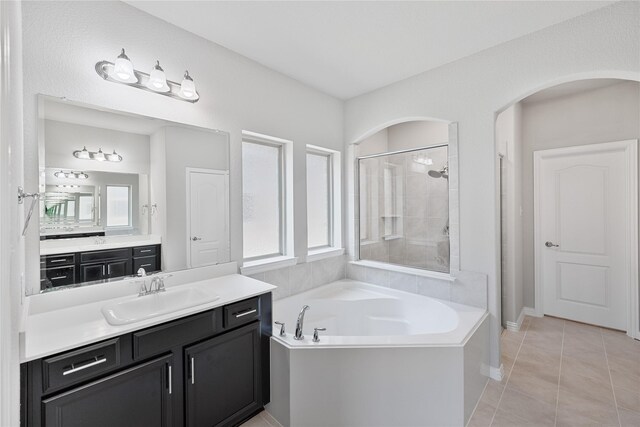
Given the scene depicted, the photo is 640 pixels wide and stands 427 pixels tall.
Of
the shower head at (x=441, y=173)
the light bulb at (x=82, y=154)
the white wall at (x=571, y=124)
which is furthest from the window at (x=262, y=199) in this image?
the white wall at (x=571, y=124)

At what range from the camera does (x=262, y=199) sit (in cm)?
287

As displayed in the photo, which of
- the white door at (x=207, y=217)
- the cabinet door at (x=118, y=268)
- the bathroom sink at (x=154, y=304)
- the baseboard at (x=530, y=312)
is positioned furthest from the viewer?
the baseboard at (x=530, y=312)

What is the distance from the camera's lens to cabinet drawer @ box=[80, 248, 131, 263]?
173cm

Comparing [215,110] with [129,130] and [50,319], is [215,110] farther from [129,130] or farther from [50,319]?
[50,319]

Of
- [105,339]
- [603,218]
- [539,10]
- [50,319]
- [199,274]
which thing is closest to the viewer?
[105,339]

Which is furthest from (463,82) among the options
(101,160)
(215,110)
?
(101,160)

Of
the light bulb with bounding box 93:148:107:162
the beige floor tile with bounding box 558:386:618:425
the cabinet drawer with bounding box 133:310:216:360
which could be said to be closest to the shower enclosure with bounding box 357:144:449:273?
the beige floor tile with bounding box 558:386:618:425

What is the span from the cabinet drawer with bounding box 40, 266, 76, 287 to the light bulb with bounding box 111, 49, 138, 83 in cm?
117

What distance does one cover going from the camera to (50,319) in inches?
58.1

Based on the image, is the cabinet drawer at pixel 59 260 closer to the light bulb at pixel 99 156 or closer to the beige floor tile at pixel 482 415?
the light bulb at pixel 99 156

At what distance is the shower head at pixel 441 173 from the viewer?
112 inches

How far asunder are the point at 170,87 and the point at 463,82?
2.37 meters

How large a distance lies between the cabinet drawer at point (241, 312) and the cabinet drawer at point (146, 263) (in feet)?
2.13

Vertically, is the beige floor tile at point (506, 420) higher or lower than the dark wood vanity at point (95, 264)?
lower
